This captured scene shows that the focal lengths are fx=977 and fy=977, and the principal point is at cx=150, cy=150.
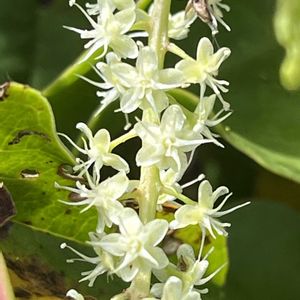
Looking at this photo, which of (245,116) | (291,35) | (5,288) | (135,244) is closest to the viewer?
(135,244)

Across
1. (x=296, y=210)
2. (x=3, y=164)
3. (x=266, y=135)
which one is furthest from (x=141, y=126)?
(x=296, y=210)

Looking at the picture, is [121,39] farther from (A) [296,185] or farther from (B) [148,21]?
(A) [296,185]

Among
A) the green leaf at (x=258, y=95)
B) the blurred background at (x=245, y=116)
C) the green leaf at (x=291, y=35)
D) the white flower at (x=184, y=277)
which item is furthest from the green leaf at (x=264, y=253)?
the white flower at (x=184, y=277)

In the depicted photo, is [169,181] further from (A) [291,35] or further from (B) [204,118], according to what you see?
(A) [291,35]

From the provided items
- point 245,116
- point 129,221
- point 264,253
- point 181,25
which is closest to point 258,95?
point 245,116

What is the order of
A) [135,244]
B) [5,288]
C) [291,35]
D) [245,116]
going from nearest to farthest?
1. [135,244]
2. [5,288]
3. [291,35]
4. [245,116]

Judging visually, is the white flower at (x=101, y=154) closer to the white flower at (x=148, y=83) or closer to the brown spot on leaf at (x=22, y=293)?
the white flower at (x=148, y=83)

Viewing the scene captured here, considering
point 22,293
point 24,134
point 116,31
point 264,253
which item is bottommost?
point 264,253
